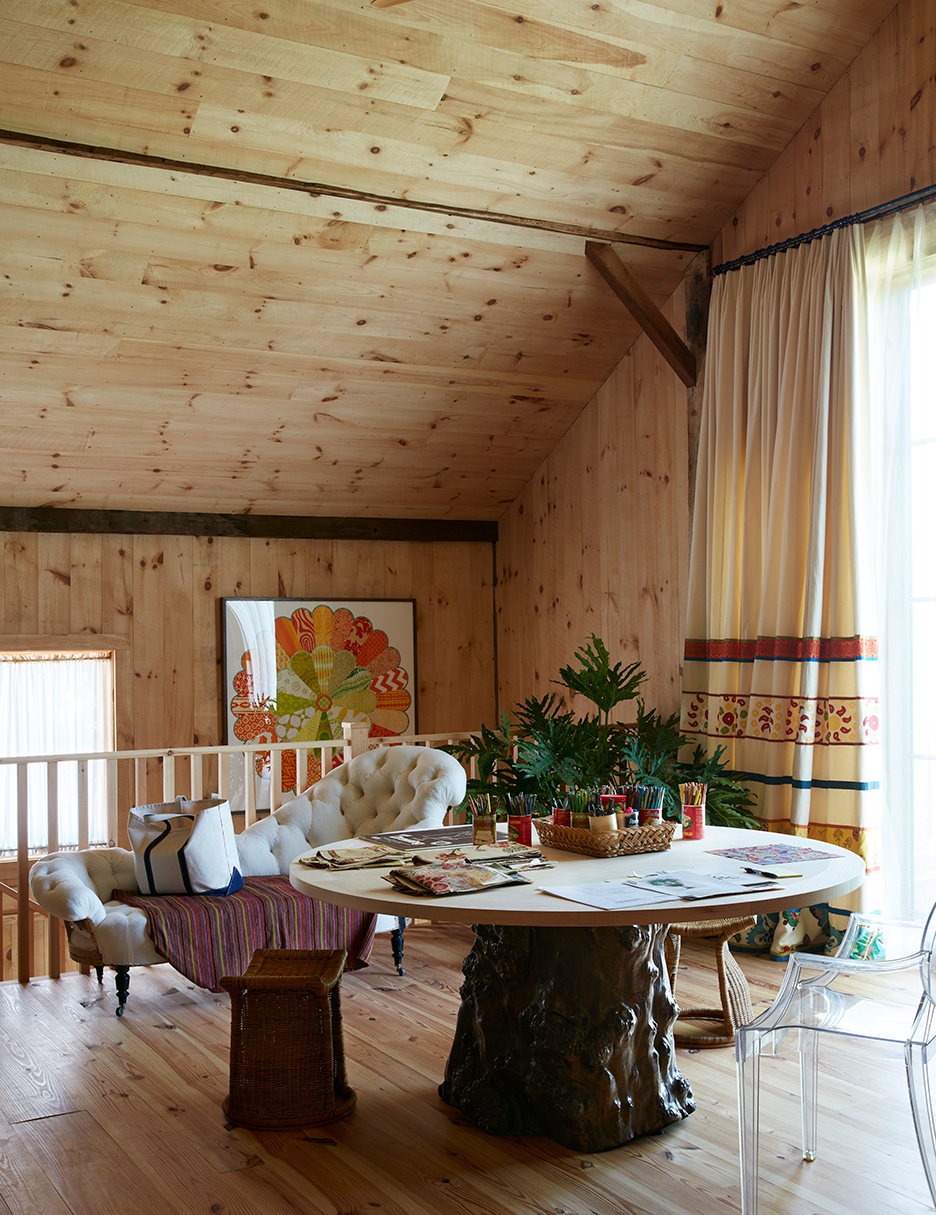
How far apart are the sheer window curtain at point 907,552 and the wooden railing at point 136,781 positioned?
197cm

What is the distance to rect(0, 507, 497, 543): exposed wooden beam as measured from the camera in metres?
5.31

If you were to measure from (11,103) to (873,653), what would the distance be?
340 centimetres

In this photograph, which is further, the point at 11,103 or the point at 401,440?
the point at 401,440

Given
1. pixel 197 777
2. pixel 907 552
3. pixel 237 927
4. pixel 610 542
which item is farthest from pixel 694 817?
pixel 197 777

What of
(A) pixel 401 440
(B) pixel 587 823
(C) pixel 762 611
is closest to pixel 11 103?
(A) pixel 401 440

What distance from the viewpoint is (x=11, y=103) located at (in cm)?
346

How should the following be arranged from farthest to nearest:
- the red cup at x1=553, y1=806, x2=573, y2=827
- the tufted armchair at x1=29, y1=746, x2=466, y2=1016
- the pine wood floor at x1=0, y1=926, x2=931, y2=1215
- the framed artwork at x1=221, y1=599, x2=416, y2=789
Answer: the framed artwork at x1=221, y1=599, x2=416, y2=789 → the tufted armchair at x1=29, y1=746, x2=466, y2=1016 → the red cup at x1=553, y1=806, x2=573, y2=827 → the pine wood floor at x1=0, y1=926, x2=931, y2=1215

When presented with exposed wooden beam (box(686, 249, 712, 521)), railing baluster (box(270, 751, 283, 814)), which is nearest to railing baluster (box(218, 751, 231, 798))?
railing baluster (box(270, 751, 283, 814))

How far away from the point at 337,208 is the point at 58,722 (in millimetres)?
2895

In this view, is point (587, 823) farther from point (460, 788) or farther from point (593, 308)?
point (593, 308)

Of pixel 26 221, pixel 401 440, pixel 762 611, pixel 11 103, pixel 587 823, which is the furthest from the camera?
pixel 401 440

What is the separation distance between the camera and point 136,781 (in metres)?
4.79

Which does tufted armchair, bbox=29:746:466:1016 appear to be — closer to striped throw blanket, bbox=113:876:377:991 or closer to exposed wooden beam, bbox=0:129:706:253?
striped throw blanket, bbox=113:876:377:991

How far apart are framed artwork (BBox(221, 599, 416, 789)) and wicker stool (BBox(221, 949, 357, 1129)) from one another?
10.0ft
